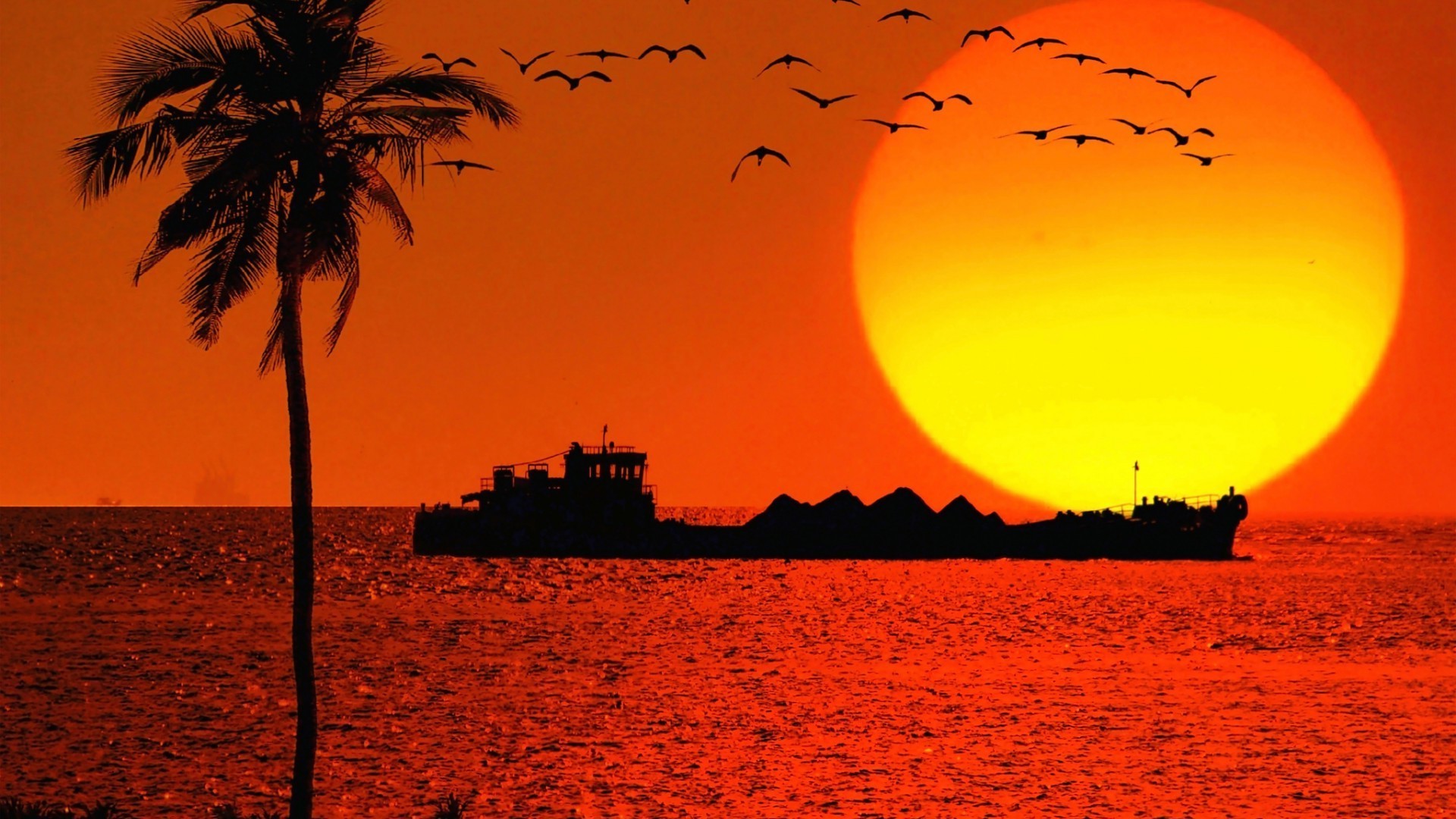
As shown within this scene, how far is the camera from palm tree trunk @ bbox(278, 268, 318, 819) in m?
17.3

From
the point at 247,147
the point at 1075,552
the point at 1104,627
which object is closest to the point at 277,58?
the point at 247,147

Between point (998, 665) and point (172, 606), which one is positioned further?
point (172, 606)

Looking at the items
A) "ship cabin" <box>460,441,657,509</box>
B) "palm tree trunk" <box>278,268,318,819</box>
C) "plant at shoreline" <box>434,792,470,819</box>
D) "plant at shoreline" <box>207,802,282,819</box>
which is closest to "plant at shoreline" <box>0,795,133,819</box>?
"plant at shoreline" <box>207,802,282,819</box>

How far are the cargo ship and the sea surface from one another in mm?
40227

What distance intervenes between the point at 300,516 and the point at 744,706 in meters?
15.0

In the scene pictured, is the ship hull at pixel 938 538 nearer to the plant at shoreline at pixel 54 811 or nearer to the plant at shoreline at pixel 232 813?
the plant at shoreline at pixel 232 813

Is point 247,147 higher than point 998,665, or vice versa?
point 247,147

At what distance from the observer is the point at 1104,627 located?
2045 inches

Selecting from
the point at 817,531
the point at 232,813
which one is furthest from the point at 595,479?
the point at 232,813

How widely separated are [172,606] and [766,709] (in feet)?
127

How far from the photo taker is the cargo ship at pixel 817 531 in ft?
352

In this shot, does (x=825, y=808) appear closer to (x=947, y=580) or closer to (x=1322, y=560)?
(x=947, y=580)

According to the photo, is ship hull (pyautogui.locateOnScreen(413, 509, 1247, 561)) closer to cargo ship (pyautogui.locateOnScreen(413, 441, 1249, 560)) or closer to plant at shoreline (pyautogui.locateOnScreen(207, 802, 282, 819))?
cargo ship (pyautogui.locateOnScreen(413, 441, 1249, 560))

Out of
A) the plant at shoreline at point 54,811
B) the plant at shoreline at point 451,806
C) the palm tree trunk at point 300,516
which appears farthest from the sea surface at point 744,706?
the palm tree trunk at point 300,516
